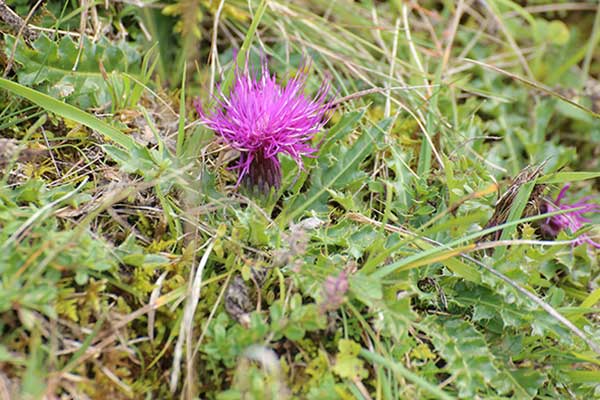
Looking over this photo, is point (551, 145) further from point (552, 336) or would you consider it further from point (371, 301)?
point (371, 301)

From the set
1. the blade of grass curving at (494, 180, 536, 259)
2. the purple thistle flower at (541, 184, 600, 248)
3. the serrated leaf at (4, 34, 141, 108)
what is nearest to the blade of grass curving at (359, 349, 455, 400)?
the blade of grass curving at (494, 180, 536, 259)

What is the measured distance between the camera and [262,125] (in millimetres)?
2043

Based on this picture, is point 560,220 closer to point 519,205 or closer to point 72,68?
point 519,205

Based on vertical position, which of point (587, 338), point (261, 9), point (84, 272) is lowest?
point (587, 338)

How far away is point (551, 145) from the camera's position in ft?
9.99

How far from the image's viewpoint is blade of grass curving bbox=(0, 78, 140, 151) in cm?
202

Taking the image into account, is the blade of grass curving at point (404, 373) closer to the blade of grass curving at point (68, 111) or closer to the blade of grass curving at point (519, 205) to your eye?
the blade of grass curving at point (519, 205)

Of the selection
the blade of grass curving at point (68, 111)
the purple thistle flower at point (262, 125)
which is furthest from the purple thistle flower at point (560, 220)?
the blade of grass curving at point (68, 111)

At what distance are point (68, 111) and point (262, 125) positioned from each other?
25.4 inches

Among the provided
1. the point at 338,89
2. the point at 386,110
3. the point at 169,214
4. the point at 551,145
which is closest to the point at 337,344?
the point at 169,214

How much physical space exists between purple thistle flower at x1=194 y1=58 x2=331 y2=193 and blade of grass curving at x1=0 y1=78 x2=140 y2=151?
0.28 meters

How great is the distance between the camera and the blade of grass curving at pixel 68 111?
6.61 feet

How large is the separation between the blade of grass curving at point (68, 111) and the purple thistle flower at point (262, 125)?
279 millimetres

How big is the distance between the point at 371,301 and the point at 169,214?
0.70 m
